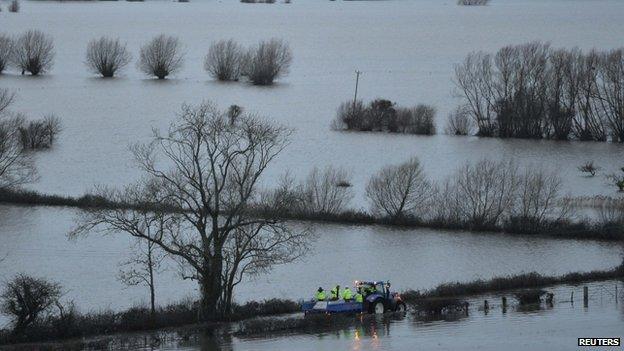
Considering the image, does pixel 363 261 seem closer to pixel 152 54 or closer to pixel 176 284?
pixel 176 284

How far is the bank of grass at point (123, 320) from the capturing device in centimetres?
2231

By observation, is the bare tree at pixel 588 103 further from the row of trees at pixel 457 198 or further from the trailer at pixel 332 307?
the trailer at pixel 332 307

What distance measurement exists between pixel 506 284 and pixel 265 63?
54525 mm

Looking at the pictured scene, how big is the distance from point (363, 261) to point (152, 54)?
181ft

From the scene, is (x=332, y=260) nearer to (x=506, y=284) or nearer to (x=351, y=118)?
(x=506, y=284)

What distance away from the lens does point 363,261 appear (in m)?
32.0

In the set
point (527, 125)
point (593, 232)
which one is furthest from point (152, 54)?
point (593, 232)

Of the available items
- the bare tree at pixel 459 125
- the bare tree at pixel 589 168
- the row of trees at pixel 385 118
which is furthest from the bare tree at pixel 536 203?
the row of trees at pixel 385 118

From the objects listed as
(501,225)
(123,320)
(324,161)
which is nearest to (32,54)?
(324,161)

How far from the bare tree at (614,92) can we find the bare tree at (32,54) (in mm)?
43030

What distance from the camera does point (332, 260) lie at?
105 feet

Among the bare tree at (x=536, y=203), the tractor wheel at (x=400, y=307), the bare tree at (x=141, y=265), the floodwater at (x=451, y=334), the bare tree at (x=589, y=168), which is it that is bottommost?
the floodwater at (x=451, y=334)

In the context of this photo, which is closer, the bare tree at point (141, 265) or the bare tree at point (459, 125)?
the bare tree at point (141, 265)

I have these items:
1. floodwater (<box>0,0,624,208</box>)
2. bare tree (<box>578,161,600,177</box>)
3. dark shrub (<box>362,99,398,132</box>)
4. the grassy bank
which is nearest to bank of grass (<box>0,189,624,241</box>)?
floodwater (<box>0,0,624,208</box>)
